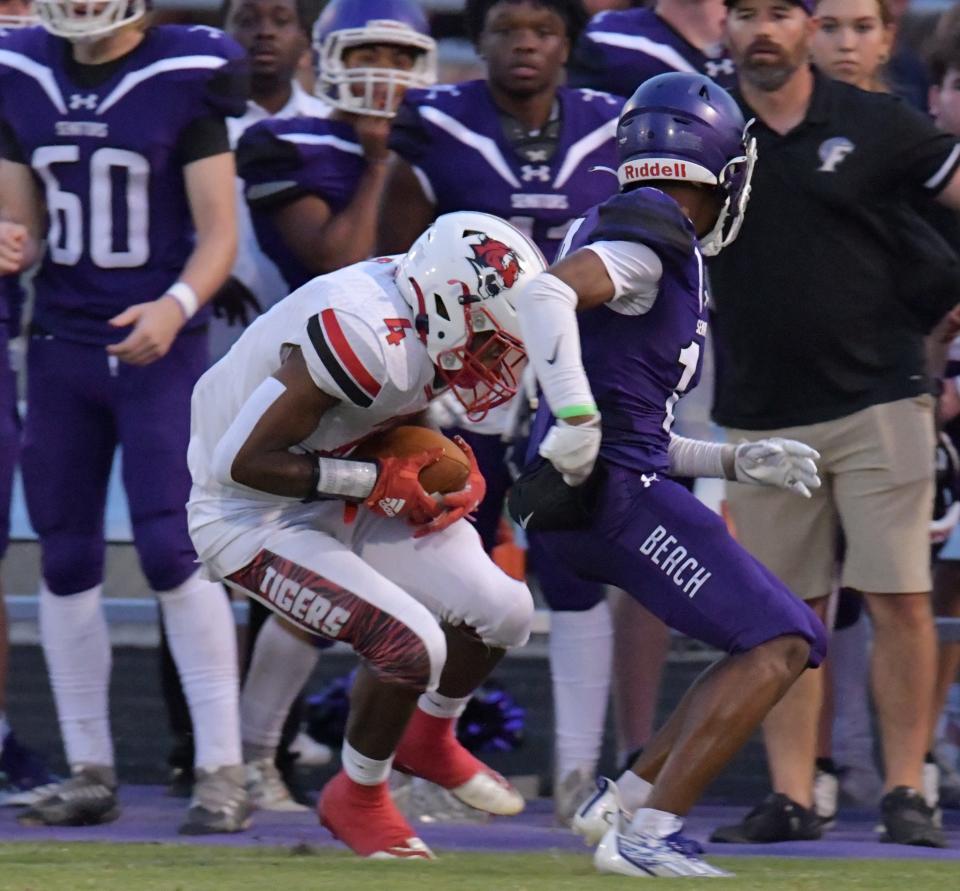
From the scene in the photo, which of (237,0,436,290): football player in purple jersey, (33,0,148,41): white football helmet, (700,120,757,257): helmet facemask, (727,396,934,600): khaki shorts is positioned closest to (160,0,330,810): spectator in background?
(237,0,436,290): football player in purple jersey

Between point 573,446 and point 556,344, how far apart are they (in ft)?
0.63

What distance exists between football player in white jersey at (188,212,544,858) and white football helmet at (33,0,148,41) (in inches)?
40.7

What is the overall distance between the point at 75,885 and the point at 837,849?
1.85 metres

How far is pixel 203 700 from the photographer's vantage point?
5.75 meters

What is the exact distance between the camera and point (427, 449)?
5047mm

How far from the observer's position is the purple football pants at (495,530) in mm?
5852

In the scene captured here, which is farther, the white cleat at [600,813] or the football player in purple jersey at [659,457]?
the white cleat at [600,813]

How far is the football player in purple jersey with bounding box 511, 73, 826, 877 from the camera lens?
180 inches

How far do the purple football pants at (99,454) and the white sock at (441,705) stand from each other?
741mm

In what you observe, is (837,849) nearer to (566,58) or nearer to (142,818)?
(142,818)

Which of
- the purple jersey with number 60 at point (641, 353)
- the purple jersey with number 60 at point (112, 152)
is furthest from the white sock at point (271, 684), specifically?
the purple jersey with number 60 at point (641, 353)

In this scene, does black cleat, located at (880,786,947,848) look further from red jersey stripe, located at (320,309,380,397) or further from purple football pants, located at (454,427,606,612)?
red jersey stripe, located at (320,309,380,397)

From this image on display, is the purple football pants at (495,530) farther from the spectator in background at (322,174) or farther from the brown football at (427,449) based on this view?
the brown football at (427,449)

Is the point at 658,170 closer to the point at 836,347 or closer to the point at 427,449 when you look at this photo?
the point at 427,449
